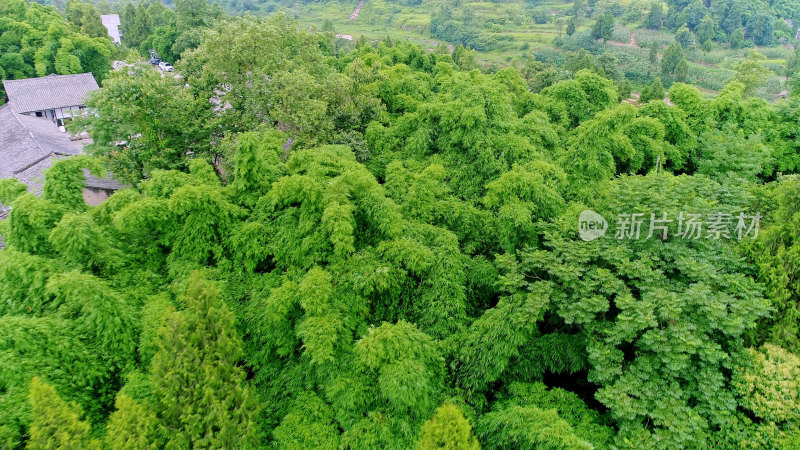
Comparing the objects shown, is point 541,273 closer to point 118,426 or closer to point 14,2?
point 118,426

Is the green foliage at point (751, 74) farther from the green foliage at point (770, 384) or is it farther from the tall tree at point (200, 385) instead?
the tall tree at point (200, 385)

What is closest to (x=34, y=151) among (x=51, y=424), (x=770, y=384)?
(x=51, y=424)

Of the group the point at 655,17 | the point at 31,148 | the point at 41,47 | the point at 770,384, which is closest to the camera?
the point at 770,384

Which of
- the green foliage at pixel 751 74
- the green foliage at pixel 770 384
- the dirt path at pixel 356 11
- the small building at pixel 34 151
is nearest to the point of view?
the green foliage at pixel 770 384

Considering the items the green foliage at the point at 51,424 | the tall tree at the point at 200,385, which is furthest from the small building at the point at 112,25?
the green foliage at the point at 51,424

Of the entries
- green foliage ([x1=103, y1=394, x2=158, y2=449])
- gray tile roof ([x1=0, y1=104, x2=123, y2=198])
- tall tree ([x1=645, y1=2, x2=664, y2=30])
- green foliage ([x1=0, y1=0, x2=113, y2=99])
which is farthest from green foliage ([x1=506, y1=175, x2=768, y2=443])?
tall tree ([x1=645, y1=2, x2=664, y2=30])

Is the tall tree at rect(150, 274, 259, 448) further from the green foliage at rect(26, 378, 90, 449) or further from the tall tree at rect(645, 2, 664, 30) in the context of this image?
the tall tree at rect(645, 2, 664, 30)

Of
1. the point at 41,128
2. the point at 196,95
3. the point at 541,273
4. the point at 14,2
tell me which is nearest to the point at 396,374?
the point at 541,273

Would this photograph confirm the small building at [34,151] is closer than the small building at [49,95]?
Yes

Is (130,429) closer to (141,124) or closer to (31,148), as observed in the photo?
(141,124)
